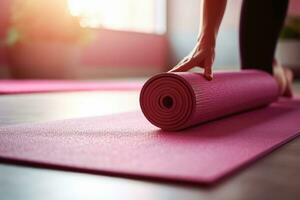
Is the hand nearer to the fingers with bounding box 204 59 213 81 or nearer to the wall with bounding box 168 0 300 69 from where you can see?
the fingers with bounding box 204 59 213 81

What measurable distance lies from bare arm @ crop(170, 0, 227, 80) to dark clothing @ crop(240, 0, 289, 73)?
93 cm

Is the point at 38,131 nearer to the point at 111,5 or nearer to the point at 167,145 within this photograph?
the point at 167,145

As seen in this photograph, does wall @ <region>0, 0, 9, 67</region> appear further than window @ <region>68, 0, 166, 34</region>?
No

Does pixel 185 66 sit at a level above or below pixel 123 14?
above

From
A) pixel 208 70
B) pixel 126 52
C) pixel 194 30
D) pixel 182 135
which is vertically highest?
pixel 208 70

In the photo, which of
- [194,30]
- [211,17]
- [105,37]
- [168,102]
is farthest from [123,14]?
[168,102]

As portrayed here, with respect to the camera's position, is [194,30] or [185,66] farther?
[194,30]

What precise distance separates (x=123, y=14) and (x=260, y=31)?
412cm

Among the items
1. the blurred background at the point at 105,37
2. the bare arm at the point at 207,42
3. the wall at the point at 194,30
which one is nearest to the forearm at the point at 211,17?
the bare arm at the point at 207,42

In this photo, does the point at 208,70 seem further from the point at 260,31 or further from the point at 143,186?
the point at 260,31

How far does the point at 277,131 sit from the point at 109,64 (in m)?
5.03

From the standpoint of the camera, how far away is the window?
17.6 feet

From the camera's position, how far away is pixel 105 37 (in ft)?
20.2

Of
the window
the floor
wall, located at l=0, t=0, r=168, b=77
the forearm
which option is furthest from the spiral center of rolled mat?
wall, located at l=0, t=0, r=168, b=77
